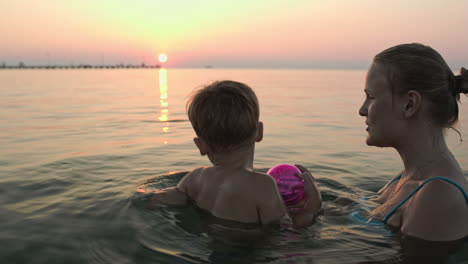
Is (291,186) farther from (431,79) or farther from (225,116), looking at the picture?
(431,79)

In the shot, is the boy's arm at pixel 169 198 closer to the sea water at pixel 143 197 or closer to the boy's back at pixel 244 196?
the sea water at pixel 143 197

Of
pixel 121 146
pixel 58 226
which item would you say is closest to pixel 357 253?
pixel 58 226

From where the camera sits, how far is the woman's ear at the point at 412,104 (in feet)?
10.4

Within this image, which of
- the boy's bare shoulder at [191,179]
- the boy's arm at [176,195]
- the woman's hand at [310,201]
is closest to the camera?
the woman's hand at [310,201]

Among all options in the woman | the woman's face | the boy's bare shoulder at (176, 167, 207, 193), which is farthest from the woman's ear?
the boy's bare shoulder at (176, 167, 207, 193)

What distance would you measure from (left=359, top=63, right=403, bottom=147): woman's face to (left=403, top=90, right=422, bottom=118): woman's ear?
100mm

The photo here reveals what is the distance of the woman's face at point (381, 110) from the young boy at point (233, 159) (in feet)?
2.81

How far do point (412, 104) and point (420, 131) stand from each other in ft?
0.92

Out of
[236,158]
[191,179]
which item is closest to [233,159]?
[236,158]

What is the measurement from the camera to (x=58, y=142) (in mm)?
8203

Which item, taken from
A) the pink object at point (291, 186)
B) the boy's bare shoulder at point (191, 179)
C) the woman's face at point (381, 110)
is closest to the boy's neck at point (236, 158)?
the boy's bare shoulder at point (191, 179)

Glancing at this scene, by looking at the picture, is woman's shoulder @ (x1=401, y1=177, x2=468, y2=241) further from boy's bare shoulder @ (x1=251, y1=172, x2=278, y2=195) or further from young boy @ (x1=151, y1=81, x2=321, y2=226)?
boy's bare shoulder @ (x1=251, y1=172, x2=278, y2=195)

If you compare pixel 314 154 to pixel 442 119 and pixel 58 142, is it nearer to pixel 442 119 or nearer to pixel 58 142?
pixel 442 119

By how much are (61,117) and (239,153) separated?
34.0 feet
